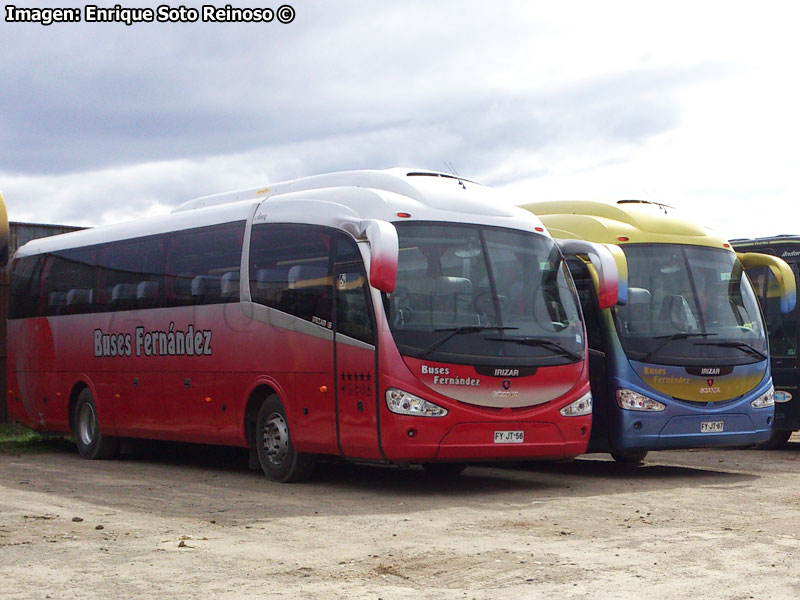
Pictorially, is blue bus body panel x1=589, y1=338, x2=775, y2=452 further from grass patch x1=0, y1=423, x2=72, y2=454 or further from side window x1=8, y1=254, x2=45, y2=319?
side window x1=8, y1=254, x2=45, y2=319

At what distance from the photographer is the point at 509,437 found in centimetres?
1344

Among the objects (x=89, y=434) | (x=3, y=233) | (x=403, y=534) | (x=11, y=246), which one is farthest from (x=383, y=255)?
(x=11, y=246)

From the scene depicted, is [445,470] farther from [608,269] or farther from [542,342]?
[608,269]

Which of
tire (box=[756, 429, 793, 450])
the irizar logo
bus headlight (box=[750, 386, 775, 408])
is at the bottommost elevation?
tire (box=[756, 429, 793, 450])

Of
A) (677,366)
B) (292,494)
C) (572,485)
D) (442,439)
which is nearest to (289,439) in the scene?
(292,494)

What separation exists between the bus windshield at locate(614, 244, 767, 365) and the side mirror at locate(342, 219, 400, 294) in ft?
13.2

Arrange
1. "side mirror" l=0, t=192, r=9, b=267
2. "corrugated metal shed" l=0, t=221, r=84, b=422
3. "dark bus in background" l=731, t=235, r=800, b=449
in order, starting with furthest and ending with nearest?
1. "corrugated metal shed" l=0, t=221, r=84, b=422
2. "dark bus in background" l=731, t=235, r=800, b=449
3. "side mirror" l=0, t=192, r=9, b=267

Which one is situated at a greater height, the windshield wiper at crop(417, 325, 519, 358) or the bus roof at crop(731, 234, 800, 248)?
the bus roof at crop(731, 234, 800, 248)

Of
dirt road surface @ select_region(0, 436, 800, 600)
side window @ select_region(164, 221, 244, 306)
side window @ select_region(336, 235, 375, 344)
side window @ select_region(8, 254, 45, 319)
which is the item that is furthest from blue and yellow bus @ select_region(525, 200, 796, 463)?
side window @ select_region(8, 254, 45, 319)

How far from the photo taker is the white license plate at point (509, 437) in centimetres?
1335

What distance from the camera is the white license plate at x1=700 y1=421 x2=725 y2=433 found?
50.6ft

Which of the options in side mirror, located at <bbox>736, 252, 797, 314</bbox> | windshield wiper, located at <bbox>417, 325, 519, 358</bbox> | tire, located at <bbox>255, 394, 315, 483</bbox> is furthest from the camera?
side mirror, located at <bbox>736, 252, 797, 314</bbox>

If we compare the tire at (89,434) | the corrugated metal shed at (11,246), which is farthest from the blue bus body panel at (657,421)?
the corrugated metal shed at (11,246)

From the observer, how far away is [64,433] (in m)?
20.0
